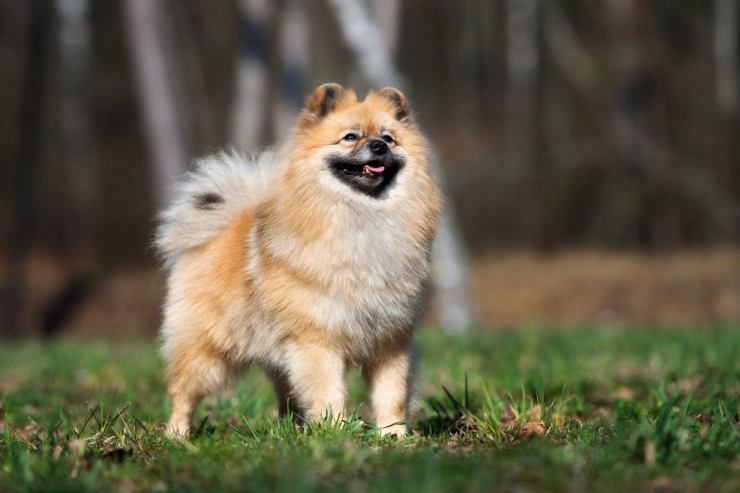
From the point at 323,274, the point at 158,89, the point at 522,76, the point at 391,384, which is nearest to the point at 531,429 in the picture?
the point at 391,384

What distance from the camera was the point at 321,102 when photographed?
4680 millimetres

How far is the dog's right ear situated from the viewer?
4.66 meters

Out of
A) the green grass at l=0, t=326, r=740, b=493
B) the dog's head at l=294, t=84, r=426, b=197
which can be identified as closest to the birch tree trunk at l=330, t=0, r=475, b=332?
the green grass at l=0, t=326, r=740, b=493

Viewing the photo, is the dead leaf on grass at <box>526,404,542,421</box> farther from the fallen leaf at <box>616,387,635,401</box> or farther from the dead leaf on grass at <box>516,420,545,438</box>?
the fallen leaf at <box>616,387,635,401</box>

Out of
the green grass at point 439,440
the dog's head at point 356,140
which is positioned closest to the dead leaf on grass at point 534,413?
the green grass at point 439,440

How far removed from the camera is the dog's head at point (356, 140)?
4477 mm

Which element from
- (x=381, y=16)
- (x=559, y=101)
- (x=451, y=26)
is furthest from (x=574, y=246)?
(x=451, y=26)

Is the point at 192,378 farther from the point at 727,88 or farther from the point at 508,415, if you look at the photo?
the point at 727,88

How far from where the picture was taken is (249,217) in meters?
5.02

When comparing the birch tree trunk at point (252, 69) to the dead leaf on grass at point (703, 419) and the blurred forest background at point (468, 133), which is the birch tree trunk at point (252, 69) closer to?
the blurred forest background at point (468, 133)

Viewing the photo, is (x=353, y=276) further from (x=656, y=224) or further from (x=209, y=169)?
(x=656, y=224)

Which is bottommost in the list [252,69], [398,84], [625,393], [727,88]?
[625,393]

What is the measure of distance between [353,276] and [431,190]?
64cm

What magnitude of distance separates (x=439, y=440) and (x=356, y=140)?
1.56m
